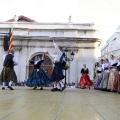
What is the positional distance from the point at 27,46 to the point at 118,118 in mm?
27304

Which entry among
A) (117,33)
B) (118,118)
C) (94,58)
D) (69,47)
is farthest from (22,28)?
(117,33)

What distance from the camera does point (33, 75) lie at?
38.0ft

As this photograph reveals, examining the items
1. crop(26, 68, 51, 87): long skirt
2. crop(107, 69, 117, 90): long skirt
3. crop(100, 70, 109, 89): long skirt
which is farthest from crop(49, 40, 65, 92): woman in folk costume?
crop(100, 70, 109, 89): long skirt

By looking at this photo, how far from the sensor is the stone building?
29500 mm

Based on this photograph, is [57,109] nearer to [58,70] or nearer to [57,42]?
[58,70]

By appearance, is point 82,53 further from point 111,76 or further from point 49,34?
point 111,76

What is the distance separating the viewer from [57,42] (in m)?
29.8

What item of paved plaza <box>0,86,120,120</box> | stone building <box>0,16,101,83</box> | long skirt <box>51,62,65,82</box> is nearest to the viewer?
paved plaza <box>0,86,120,120</box>

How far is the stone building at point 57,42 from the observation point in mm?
29500

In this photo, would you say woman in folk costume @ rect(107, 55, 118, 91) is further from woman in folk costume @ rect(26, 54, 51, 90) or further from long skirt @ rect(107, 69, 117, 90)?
→ woman in folk costume @ rect(26, 54, 51, 90)

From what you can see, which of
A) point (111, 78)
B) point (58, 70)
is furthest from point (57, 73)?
point (111, 78)

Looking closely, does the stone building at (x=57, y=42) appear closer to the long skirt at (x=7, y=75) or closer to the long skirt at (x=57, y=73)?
the long skirt at (x=7, y=75)

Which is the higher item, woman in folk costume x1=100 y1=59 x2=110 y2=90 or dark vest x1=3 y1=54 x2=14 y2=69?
dark vest x1=3 y1=54 x2=14 y2=69

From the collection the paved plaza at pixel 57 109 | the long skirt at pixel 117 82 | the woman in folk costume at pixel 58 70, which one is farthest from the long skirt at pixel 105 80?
the paved plaza at pixel 57 109
